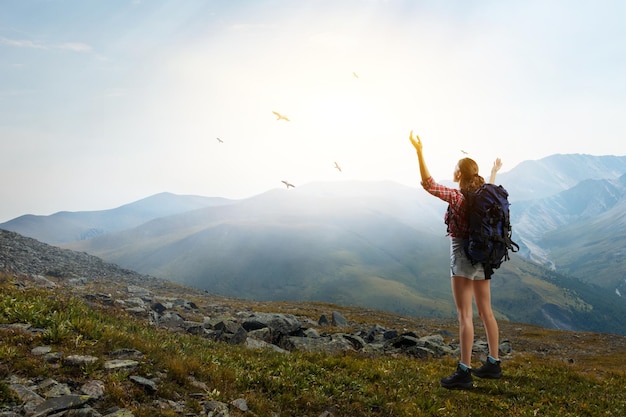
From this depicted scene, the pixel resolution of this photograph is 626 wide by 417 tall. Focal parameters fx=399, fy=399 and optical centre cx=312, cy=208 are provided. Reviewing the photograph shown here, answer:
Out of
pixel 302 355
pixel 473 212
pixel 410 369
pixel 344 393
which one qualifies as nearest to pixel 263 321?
pixel 302 355

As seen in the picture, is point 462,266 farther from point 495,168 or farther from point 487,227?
point 495,168

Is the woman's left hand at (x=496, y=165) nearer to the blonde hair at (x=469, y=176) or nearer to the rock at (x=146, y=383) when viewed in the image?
the blonde hair at (x=469, y=176)

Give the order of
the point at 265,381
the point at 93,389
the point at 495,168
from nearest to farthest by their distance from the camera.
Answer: the point at 93,389
the point at 265,381
the point at 495,168

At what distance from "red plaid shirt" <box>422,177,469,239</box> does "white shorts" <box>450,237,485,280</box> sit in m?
0.21

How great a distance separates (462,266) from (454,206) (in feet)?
4.57

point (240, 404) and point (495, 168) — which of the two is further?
point (495, 168)

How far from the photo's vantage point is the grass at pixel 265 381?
7.21 metres

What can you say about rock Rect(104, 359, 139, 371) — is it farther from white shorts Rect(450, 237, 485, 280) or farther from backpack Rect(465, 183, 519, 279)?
backpack Rect(465, 183, 519, 279)

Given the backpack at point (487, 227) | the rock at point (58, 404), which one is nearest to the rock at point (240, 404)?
the rock at point (58, 404)

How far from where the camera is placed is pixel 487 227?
29.2ft

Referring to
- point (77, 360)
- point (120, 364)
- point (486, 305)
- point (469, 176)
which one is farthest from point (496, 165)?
point (77, 360)

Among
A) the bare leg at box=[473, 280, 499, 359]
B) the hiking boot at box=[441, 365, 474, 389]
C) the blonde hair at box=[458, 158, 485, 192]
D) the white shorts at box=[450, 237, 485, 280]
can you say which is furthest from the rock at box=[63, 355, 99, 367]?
the blonde hair at box=[458, 158, 485, 192]

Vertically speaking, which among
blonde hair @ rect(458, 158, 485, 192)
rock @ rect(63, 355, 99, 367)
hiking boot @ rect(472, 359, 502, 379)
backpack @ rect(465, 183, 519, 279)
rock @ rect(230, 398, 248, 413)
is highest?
blonde hair @ rect(458, 158, 485, 192)

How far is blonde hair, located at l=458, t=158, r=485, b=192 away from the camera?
368 inches
